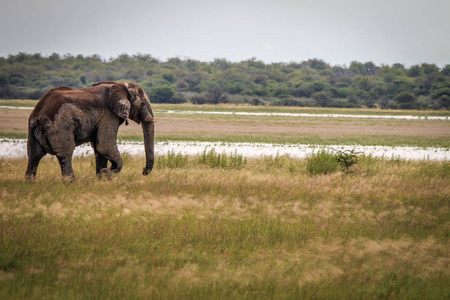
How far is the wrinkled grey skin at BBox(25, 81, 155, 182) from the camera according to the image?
37.6ft

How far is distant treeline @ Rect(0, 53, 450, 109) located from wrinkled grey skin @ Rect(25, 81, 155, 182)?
74117 mm

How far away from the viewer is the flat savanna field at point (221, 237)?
6.34m

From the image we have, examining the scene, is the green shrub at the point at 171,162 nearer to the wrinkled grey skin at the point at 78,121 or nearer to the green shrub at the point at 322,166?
the wrinkled grey skin at the point at 78,121

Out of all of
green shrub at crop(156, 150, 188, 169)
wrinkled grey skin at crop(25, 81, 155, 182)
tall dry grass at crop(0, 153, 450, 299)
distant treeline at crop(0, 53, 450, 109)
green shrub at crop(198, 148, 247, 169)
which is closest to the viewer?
tall dry grass at crop(0, 153, 450, 299)

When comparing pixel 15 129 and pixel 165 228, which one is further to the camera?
pixel 15 129

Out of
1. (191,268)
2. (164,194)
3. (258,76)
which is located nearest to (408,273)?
(191,268)

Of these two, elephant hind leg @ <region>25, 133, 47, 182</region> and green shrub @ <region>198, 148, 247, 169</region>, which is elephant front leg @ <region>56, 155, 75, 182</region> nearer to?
elephant hind leg @ <region>25, 133, 47, 182</region>

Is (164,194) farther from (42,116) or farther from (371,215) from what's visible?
(371,215)

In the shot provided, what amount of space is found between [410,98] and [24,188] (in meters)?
92.0

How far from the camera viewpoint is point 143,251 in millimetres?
7469

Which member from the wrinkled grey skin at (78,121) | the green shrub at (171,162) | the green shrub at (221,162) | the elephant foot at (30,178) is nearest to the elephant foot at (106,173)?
the wrinkled grey skin at (78,121)

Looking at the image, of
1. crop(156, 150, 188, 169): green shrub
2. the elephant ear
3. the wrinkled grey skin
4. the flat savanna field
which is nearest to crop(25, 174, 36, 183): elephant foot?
the wrinkled grey skin

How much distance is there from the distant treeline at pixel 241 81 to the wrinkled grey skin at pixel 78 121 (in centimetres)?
7412

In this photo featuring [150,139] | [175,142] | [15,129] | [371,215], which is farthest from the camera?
[15,129]
